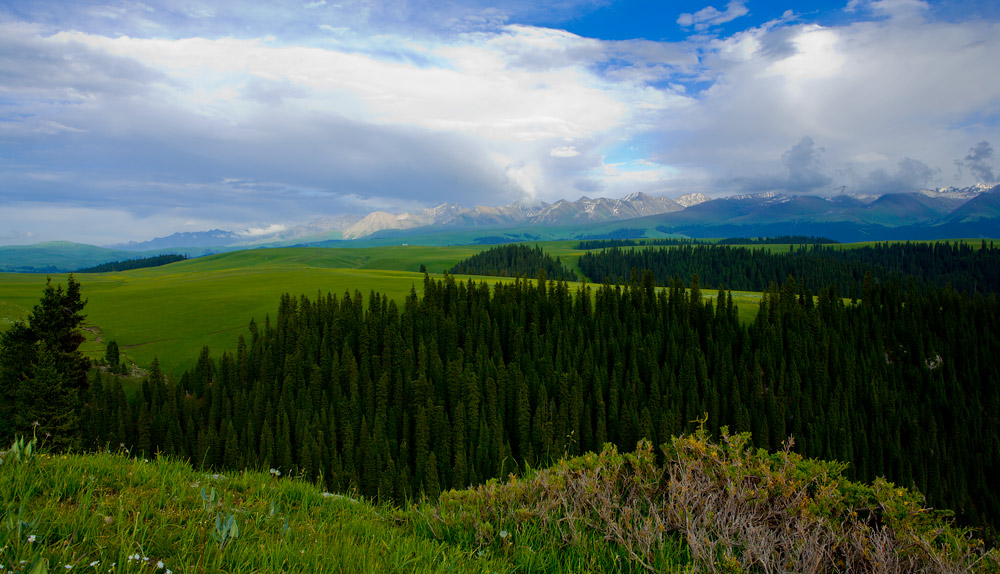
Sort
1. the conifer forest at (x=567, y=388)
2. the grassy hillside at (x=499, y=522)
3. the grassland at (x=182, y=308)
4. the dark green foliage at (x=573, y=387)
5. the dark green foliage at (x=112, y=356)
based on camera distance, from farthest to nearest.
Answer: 1. the grassland at (x=182, y=308)
2. the dark green foliage at (x=112, y=356)
3. the dark green foliage at (x=573, y=387)
4. the conifer forest at (x=567, y=388)
5. the grassy hillside at (x=499, y=522)

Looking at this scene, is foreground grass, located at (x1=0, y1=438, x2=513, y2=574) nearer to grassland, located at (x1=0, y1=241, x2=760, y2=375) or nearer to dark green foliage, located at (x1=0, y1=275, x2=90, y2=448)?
dark green foliage, located at (x1=0, y1=275, x2=90, y2=448)

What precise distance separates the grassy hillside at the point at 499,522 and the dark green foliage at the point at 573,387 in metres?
62.1

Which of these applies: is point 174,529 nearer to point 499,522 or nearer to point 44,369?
point 499,522

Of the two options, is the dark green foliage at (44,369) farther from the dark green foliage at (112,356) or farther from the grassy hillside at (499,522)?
the grassy hillside at (499,522)

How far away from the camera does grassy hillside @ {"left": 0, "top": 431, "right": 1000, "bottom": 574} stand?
19.2 ft

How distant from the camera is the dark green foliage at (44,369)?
164 feet

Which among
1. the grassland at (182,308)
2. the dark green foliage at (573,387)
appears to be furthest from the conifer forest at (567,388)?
the grassland at (182,308)

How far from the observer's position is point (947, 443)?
11688 centimetres

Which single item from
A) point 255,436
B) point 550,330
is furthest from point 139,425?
point 550,330

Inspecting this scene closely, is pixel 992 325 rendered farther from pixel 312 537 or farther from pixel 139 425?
pixel 139 425

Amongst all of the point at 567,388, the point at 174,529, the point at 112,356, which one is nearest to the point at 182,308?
the point at 112,356

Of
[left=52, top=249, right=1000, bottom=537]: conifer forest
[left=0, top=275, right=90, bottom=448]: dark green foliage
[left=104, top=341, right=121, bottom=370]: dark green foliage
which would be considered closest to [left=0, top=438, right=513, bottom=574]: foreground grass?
[left=0, top=275, right=90, bottom=448]: dark green foliage

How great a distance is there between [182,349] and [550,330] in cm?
9221

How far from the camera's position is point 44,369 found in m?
49.9
